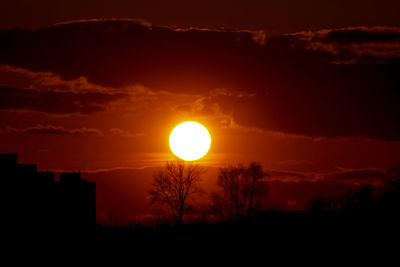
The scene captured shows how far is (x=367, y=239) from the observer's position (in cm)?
6725

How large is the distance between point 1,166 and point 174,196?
19.4 m

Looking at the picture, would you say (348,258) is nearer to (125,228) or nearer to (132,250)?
(132,250)

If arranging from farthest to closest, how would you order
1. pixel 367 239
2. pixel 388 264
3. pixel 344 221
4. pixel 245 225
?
pixel 245 225
pixel 344 221
pixel 367 239
pixel 388 264

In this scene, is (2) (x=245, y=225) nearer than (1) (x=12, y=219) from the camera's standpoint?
No

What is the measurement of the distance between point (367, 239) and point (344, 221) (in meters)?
5.08

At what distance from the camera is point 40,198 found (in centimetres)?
→ 7350

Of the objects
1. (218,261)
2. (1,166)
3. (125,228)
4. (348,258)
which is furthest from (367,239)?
(1,166)

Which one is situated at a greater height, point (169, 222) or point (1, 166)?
point (1, 166)

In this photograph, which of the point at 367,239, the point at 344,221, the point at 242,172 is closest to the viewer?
the point at 367,239

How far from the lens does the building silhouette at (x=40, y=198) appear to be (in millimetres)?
69562

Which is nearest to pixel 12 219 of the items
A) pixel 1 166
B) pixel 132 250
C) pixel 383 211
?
pixel 1 166

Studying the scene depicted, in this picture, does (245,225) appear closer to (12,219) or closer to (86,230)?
(86,230)

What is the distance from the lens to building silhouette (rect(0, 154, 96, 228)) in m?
69.6

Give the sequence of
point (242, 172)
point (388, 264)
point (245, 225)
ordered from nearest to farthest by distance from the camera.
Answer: point (388, 264)
point (245, 225)
point (242, 172)
